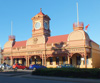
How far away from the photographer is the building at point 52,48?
30047 mm

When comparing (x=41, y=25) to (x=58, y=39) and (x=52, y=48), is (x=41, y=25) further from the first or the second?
(x=52, y=48)

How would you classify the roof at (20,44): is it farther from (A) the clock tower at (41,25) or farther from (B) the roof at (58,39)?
(B) the roof at (58,39)

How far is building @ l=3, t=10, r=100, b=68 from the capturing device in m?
30.0

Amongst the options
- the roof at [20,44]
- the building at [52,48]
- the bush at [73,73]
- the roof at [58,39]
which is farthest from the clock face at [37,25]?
the bush at [73,73]

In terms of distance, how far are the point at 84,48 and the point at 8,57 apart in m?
24.6

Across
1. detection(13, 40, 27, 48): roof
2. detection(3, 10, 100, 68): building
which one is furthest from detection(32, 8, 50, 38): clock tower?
detection(13, 40, 27, 48): roof

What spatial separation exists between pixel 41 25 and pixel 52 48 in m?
8.21

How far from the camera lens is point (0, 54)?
49531mm

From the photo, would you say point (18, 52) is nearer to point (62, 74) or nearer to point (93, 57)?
point (93, 57)

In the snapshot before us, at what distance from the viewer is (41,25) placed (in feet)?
127

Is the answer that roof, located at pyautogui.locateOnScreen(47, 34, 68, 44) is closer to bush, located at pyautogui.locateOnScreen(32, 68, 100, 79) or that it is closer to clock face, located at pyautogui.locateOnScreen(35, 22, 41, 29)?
clock face, located at pyautogui.locateOnScreen(35, 22, 41, 29)

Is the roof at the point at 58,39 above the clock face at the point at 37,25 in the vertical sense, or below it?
below

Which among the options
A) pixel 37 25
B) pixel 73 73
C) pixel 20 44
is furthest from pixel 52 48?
pixel 73 73

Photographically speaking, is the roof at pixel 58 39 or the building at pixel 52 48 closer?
the building at pixel 52 48
